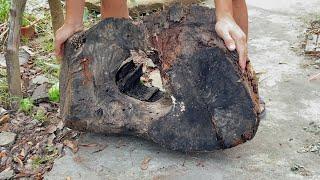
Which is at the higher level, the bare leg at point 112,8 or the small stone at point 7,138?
the bare leg at point 112,8

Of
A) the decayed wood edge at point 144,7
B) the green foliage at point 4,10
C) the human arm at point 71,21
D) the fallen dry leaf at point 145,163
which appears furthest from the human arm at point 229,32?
the green foliage at point 4,10

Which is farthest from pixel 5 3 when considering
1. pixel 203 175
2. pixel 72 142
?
pixel 203 175

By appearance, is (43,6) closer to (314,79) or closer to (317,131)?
(314,79)

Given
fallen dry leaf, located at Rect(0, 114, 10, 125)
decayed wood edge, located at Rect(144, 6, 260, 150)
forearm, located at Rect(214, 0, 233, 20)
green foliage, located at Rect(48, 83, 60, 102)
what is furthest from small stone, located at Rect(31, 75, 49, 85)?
forearm, located at Rect(214, 0, 233, 20)

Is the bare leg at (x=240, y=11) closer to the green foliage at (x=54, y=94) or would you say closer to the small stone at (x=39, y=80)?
the green foliage at (x=54, y=94)

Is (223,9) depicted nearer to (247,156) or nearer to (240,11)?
(240,11)

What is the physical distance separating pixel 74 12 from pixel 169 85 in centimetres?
59

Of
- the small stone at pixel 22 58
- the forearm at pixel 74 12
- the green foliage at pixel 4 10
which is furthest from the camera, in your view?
the green foliage at pixel 4 10

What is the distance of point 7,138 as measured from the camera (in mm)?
2625

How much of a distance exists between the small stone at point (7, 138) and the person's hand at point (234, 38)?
115 centimetres

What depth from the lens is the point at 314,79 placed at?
3.04 metres

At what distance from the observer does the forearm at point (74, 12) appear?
2.50 metres

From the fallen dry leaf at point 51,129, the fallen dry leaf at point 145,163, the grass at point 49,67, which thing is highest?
the grass at point 49,67

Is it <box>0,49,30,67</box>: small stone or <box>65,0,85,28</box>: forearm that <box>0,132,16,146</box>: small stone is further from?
<box>0,49,30,67</box>: small stone
